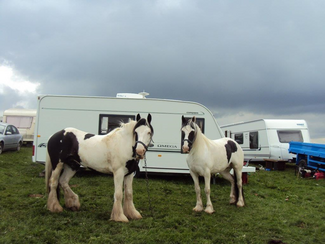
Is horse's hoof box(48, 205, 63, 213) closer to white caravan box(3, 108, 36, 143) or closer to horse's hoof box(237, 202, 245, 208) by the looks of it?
horse's hoof box(237, 202, 245, 208)

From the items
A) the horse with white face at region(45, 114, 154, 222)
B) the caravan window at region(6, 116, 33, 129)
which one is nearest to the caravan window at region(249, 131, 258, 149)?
the horse with white face at region(45, 114, 154, 222)

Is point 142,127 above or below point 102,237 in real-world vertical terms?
above

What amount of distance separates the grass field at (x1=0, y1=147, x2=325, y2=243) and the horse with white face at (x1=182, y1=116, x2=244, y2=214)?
0.41 m

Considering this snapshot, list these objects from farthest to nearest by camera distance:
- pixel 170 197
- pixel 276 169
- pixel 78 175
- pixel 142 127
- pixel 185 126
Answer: pixel 276 169 < pixel 78 175 < pixel 170 197 < pixel 185 126 < pixel 142 127

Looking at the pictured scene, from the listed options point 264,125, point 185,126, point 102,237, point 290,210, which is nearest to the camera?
point 102,237

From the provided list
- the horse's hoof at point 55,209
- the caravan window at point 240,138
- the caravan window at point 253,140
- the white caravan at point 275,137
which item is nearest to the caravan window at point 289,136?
the white caravan at point 275,137

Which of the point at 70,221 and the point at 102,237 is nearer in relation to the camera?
the point at 102,237

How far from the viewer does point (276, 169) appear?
1522 cm

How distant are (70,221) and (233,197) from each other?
406cm

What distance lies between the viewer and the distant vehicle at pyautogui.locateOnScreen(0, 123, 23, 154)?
14844 mm

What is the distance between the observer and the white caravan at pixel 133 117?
380 inches

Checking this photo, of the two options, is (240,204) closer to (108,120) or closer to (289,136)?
(108,120)

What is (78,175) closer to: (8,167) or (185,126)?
(8,167)

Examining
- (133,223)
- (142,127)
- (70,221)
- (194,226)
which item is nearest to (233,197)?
(194,226)
